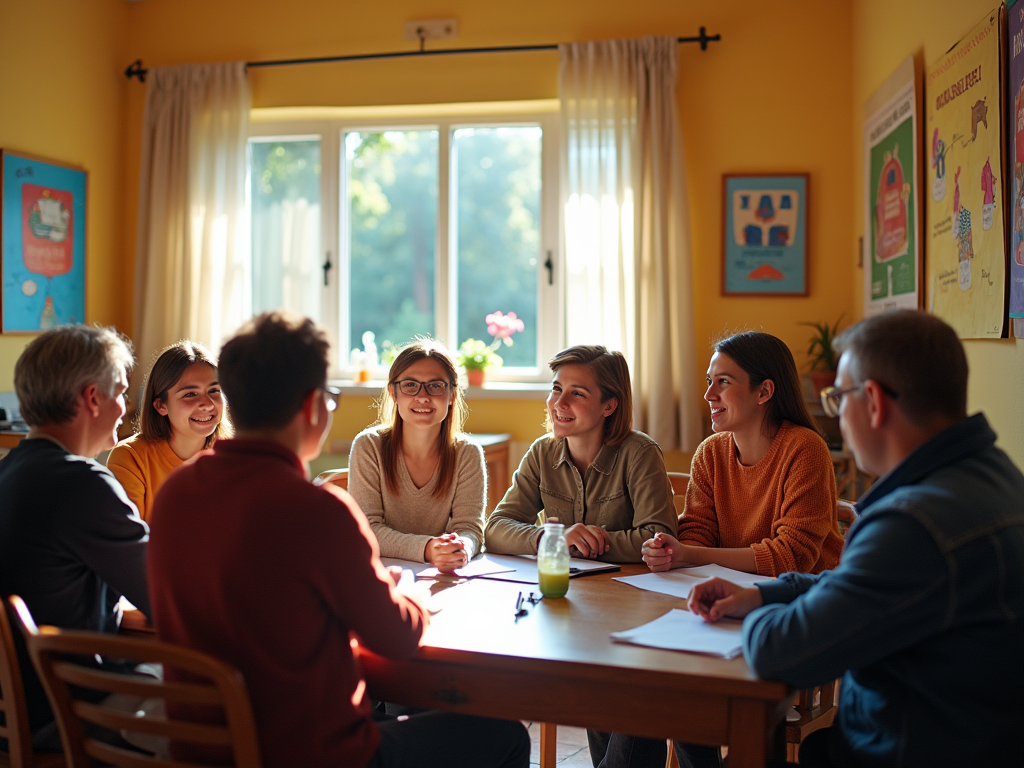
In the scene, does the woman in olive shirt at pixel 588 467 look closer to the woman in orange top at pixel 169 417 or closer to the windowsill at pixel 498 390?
the woman in orange top at pixel 169 417

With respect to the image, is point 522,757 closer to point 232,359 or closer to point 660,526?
point 660,526

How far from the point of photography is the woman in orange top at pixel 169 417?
7.09 feet

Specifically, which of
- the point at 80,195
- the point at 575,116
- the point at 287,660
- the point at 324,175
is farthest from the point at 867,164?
the point at 80,195

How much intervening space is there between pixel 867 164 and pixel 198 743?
11.6ft

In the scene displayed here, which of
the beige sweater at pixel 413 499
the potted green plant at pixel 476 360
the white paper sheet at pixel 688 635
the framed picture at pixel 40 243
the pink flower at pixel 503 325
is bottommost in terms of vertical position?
the white paper sheet at pixel 688 635

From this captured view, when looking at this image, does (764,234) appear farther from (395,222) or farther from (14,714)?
(14,714)

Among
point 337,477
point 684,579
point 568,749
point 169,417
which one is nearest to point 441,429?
point 337,477

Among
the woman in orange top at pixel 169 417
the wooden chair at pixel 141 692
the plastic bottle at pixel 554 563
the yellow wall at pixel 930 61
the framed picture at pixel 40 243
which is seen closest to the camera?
the wooden chair at pixel 141 692

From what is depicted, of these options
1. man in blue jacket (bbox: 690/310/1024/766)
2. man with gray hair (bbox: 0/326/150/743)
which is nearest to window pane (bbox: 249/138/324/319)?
→ man with gray hair (bbox: 0/326/150/743)

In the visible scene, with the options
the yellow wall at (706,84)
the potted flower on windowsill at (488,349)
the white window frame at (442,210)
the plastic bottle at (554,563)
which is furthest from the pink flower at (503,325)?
the plastic bottle at (554,563)

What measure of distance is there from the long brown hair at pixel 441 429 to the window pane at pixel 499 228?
84.4 inches

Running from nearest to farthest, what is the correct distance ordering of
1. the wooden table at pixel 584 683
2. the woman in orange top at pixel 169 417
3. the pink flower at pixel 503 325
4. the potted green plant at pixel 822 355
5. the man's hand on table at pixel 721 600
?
the wooden table at pixel 584 683
the man's hand on table at pixel 721 600
the woman in orange top at pixel 169 417
the potted green plant at pixel 822 355
the pink flower at pixel 503 325

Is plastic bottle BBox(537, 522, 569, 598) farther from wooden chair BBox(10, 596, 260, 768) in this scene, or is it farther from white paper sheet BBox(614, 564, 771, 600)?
wooden chair BBox(10, 596, 260, 768)

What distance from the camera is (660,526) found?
2.00 m
